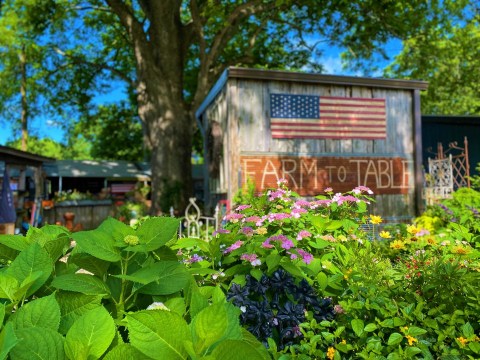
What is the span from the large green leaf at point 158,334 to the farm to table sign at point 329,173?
689cm

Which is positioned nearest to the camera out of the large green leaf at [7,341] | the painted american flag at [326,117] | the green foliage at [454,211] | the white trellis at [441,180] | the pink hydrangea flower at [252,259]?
the large green leaf at [7,341]

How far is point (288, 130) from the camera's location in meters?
8.12

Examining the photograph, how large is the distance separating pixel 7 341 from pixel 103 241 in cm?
47

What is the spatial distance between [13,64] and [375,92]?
67.2ft

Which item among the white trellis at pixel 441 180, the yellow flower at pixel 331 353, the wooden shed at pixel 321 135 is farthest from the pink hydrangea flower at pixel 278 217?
the white trellis at pixel 441 180

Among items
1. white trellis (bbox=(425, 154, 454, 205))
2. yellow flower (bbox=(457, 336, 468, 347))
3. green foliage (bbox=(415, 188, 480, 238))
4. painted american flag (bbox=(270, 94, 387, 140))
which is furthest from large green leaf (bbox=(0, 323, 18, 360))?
white trellis (bbox=(425, 154, 454, 205))

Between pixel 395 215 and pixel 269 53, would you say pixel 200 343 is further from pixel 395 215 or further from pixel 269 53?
pixel 269 53

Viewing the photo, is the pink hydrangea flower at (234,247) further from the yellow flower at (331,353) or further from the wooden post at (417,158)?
the wooden post at (417,158)

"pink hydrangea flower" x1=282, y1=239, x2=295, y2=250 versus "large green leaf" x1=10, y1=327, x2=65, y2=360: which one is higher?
"large green leaf" x1=10, y1=327, x2=65, y2=360

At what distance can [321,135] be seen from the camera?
830cm

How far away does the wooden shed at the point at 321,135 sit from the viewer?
25.9 ft

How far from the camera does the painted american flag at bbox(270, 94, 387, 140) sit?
26.6ft

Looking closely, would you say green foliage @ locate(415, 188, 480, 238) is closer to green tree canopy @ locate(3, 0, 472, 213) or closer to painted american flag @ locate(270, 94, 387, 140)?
painted american flag @ locate(270, 94, 387, 140)

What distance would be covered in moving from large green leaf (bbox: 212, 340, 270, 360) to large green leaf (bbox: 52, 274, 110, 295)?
46 centimetres
